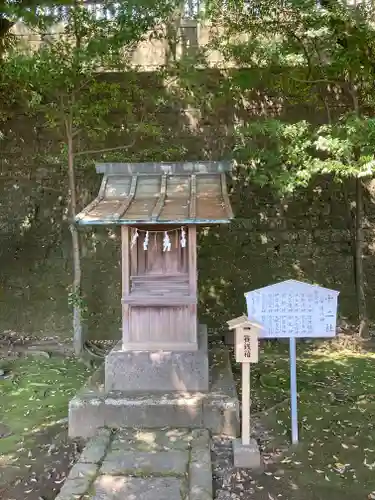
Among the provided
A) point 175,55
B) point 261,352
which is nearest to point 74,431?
point 261,352

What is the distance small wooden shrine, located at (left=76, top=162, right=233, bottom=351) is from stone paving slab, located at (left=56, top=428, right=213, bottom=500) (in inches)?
40.6

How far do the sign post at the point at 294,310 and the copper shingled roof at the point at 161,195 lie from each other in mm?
880

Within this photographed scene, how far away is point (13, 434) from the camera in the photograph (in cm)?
492

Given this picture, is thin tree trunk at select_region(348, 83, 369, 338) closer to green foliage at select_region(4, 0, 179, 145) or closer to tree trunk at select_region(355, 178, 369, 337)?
tree trunk at select_region(355, 178, 369, 337)

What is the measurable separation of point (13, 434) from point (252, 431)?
2.51 metres

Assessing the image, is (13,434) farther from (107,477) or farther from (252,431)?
(252,431)

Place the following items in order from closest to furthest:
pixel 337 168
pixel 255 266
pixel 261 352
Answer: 1. pixel 337 168
2. pixel 261 352
3. pixel 255 266

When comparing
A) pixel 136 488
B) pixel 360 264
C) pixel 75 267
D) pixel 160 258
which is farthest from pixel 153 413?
pixel 360 264

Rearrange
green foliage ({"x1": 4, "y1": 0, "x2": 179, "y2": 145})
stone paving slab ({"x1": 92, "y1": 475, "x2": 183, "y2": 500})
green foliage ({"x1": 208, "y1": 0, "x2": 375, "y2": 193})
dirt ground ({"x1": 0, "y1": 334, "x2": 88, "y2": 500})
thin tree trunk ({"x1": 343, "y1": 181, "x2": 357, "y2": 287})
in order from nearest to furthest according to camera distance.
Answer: stone paving slab ({"x1": 92, "y1": 475, "x2": 183, "y2": 500}), dirt ground ({"x1": 0, "y1": 334, "x2": 88, "y2": 500}), green foliage ({"x1": 208, "y1": 0, "x2": 375, "y2": 193}), green foliage ({"x1": 4, "y1": 0, "x2": 179, "y2": 145}), thin tree trunk ({"x1": 343, "y1": 181, "x2": 357, "y2": 287})

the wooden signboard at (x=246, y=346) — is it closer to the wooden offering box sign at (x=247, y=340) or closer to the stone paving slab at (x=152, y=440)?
the wooden offering box sign at (x=247, y=340)

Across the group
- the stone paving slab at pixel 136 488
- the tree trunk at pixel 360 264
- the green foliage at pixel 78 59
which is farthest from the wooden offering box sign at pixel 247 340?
the green foliage at pixel 78 59

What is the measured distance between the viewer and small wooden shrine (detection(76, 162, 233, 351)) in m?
5.11

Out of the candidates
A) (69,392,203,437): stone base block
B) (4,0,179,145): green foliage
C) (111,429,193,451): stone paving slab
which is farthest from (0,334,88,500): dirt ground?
(4,0,179,145): green foliage

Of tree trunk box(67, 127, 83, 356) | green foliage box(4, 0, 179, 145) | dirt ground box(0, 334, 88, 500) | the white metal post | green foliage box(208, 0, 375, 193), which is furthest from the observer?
tree trunk box(67, 127, 83, 356)
